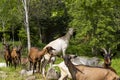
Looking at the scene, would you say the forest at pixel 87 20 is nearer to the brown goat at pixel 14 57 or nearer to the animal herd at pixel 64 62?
the brown goat at pixel 14 57

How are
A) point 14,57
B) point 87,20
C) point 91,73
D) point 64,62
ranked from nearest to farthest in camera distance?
point 91,73
point 64,62
point 14,57
point 87,20

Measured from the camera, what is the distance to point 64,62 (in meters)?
12.4

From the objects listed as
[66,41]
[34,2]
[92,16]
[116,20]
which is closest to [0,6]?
[34,2]

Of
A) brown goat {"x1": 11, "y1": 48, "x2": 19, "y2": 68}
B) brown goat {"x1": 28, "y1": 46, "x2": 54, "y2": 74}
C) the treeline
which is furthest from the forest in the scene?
brown goat {"x1": 28, "y1": 46, "x2": 54, "y2": 74}

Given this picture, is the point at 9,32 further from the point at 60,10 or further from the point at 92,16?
the point at 92,16

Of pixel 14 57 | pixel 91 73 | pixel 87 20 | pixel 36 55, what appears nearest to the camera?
pixel 91 73

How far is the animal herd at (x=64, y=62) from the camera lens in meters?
11.4

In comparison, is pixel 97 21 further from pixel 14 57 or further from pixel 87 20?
pixel 14 57

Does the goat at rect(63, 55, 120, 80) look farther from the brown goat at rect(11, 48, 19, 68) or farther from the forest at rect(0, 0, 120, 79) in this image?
the forest at rect(0, 0, 120, 79)

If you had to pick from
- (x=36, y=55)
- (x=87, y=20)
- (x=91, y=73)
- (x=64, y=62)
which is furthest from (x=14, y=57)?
(x=87, y=20)

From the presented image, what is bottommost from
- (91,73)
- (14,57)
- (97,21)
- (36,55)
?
(97,21)

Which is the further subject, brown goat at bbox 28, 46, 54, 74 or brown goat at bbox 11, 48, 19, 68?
brown goat at bbox 11, 48, 19, 68

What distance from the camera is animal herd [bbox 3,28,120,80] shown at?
11398 mm

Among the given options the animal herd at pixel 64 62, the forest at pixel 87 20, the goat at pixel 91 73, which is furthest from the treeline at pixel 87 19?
the goat at pixel 91 73
